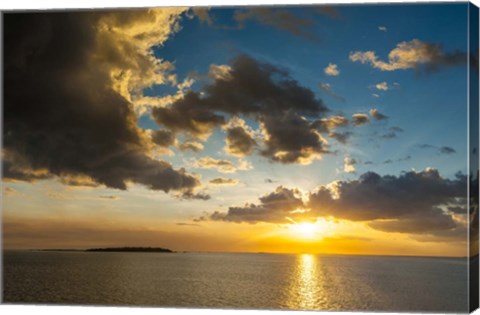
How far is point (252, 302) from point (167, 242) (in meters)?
3.24

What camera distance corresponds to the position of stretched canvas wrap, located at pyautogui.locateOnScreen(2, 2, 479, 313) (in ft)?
44.3

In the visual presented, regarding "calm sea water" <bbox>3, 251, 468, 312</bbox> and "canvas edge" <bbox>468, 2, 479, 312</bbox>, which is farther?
"calm sea water" <bbox>3, 251, 468, 312</bbox>

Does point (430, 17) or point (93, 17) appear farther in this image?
point (93, 17)

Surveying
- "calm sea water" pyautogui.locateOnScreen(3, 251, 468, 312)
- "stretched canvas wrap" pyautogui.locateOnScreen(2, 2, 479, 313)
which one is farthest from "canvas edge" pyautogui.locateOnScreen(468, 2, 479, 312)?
"stretched canvas wrap" pyautogui.locateOnScreen(2, 2, 479, 313)

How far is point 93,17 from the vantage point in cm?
1367

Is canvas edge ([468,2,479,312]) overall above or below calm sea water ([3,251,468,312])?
above

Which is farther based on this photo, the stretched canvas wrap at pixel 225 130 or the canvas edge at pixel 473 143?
the stretched canvas wrap at pixel 225 130

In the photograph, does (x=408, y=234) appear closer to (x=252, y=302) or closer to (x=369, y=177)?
(x=369, y=177)

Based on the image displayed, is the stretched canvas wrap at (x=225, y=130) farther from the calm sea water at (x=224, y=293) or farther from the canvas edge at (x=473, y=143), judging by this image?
the canvas edge at (x=473, y=143)

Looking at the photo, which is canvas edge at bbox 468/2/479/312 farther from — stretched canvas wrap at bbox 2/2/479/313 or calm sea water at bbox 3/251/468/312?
stretched canvas wrap at bbox 2/2/479/313

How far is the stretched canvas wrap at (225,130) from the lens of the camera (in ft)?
44.3

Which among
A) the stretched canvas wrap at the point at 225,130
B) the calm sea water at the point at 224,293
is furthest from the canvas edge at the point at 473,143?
the stretched canvas wrap at the point at 225,130

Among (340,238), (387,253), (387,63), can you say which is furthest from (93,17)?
(387,253)

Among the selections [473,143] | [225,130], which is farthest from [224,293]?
[473,143]
